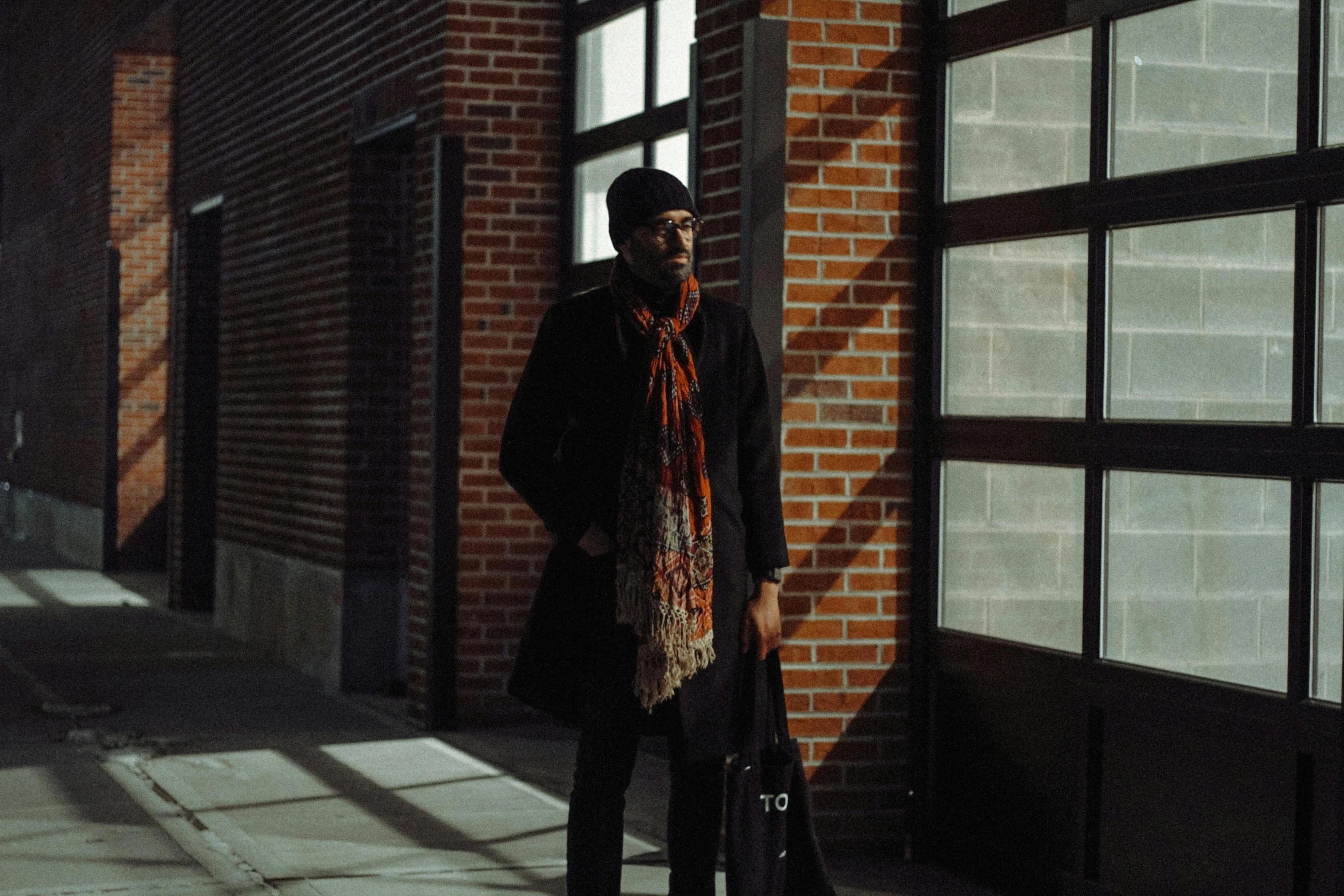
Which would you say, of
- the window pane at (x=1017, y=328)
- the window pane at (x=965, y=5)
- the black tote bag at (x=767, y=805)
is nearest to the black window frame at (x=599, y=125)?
the window pane at (x=965, y=5)

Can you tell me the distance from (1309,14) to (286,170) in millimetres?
7849

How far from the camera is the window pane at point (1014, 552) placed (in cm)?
580

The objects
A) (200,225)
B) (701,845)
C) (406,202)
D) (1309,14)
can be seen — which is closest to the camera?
(701,845)

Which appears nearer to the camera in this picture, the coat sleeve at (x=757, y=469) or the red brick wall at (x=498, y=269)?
Answer: the coat sleeve at (x=757, y=469)

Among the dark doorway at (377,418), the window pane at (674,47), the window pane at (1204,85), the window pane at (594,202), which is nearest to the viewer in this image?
the window pane at (1204,85)

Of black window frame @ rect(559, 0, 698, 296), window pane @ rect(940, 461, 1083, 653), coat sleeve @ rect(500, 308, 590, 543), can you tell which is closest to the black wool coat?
coat sleeve @ rect(500, 308, 590, 543)

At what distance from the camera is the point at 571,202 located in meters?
9.13

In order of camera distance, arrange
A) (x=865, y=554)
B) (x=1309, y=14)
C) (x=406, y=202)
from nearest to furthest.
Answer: (x=1309, y=14)
(x=865, y=554)
(x=406, y=202)

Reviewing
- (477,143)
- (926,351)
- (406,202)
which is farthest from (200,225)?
(926,351)

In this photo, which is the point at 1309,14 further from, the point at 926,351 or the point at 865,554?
the point at 865,554

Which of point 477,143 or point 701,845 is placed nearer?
point 701,845

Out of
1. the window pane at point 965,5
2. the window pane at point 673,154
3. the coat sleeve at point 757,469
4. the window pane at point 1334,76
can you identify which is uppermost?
the window pane at point 965,5

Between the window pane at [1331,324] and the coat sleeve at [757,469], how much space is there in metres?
1.37

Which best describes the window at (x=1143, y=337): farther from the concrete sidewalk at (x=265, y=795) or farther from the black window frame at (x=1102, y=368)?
the concrete sidewalk at (x=265, y=795)
